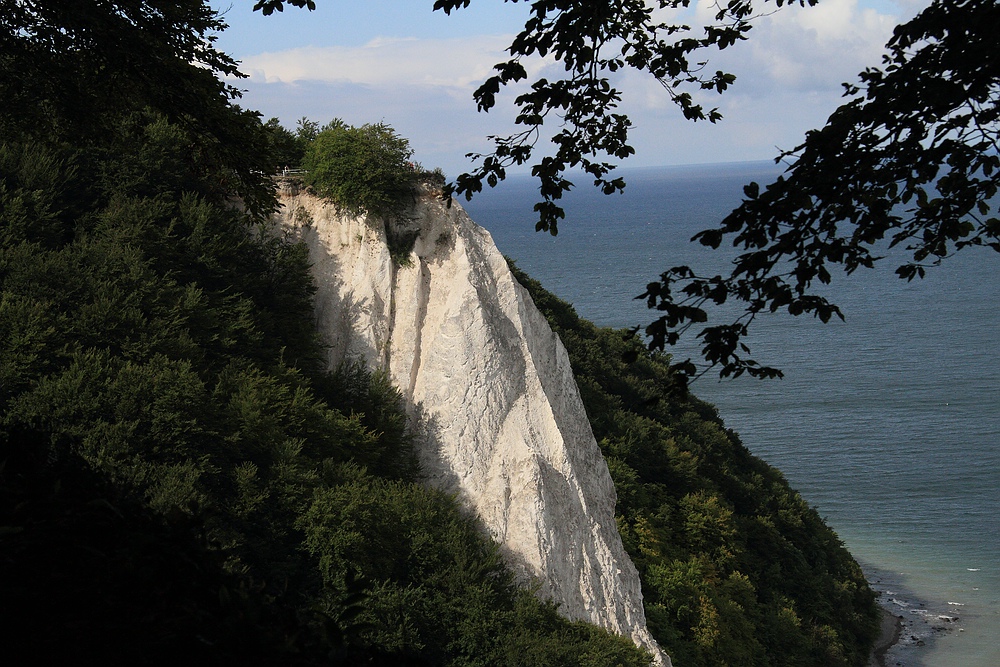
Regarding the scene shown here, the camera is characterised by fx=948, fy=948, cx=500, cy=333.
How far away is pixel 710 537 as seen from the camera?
37.4 metres

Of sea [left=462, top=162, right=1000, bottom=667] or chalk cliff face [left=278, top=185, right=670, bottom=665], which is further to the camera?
sea [left=462, top=162, right=1000, bottom=667]

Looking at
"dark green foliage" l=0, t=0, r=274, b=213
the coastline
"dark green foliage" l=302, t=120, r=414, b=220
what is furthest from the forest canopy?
the coastline

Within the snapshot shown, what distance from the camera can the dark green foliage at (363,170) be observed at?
102ft

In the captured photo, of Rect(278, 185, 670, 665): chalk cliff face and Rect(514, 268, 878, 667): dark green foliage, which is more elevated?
Rect(278, 185, 670, 665): chalk cliff face

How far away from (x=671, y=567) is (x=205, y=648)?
29700 mm

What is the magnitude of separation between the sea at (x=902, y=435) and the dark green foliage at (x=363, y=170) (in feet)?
31.0

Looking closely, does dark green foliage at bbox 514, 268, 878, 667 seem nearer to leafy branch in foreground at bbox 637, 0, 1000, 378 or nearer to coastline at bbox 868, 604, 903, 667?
coastline at bbox 868, 604, 903, 667

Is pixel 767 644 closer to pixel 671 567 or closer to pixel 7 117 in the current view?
pixel 671 567

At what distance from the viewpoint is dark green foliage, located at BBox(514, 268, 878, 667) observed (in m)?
32.5

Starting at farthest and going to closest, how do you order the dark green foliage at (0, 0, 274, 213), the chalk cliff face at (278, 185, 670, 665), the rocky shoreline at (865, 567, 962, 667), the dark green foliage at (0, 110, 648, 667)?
the rocky shoreline at (865, 567, 962, 667)
the chalk cliff face at (278, 185, 670, 665)
the dark green foliage at (0, 110, 648, 667)
the dark green foliage at (0, 0, 274, 213)

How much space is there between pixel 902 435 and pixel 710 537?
136 ft

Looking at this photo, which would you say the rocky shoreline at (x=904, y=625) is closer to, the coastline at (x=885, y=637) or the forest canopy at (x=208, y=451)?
the coastline at (x=885, y=637)

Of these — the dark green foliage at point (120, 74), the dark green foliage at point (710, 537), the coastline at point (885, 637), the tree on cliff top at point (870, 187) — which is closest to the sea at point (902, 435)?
the coastline at point (885, 637)

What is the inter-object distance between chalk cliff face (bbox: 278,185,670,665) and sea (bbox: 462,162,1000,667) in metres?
5.38
